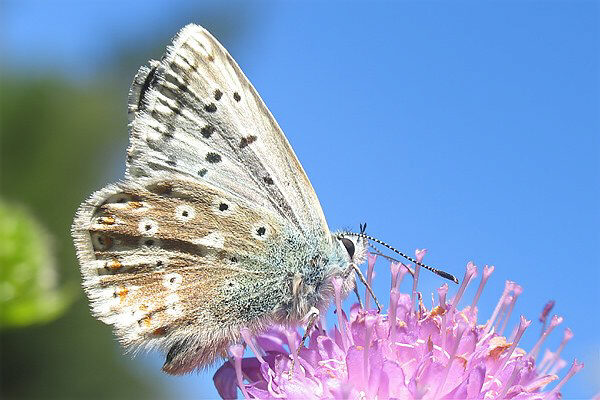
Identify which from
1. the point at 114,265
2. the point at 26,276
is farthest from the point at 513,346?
the point at 26,276

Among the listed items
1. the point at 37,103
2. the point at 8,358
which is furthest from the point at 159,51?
the point at 8,358

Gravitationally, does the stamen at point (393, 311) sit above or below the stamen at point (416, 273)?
below

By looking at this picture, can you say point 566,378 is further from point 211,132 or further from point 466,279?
point 211,132

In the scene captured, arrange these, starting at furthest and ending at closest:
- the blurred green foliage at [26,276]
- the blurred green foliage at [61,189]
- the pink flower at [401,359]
A: 1. the blurred green foliage at [61,189]
2. the blurred green foliage at [26,276]
3. the pink flower at [401,359]

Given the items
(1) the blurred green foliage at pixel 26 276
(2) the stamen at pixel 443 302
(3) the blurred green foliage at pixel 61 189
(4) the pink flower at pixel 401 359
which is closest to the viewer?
(4) the pink flower at pixel 401 359

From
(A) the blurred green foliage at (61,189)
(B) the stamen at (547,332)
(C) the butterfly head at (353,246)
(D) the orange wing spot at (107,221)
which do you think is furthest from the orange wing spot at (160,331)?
(A) the blurred green foliage at (61,189)

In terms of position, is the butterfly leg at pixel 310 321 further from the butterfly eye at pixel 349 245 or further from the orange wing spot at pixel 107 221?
the orange wing spot at pixel 107 221

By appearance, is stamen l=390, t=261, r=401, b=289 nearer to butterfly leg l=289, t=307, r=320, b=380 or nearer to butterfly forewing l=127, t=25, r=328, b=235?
butterfly leg l=289, t=307, r=320, b=380
